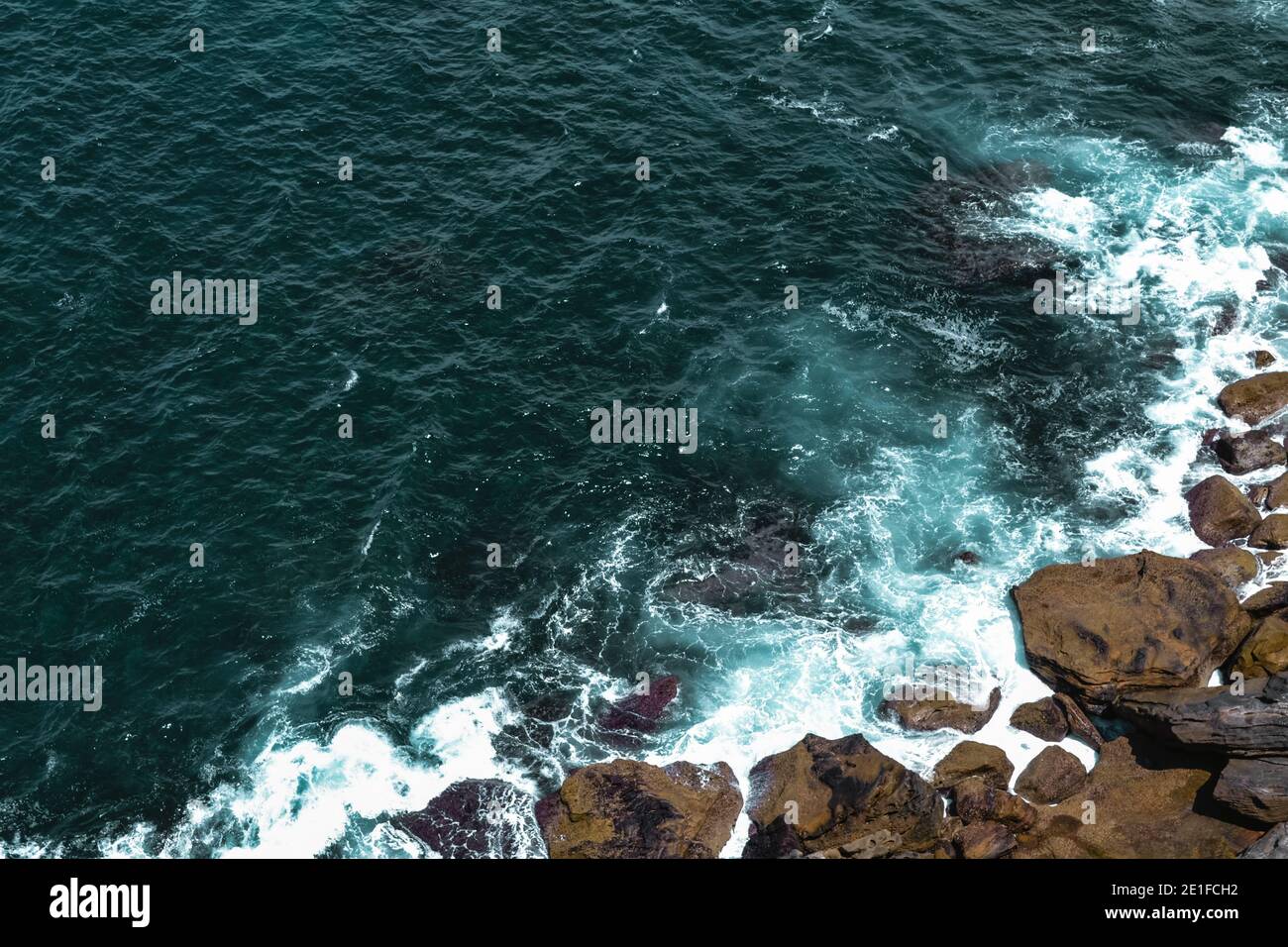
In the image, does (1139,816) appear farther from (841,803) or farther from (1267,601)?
(1267,601)

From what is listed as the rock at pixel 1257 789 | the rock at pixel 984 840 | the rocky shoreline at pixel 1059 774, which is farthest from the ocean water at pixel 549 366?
the rock at pixel 1257 789

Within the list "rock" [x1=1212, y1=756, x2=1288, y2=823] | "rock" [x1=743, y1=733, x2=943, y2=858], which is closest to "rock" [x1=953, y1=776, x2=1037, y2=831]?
"rock" [x1=743, y1=733, x2=943, y2=858]

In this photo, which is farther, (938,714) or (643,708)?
(643,708)

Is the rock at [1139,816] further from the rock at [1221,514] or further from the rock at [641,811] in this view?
the rock at [1221,514]

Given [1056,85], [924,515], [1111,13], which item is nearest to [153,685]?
[924,515]
